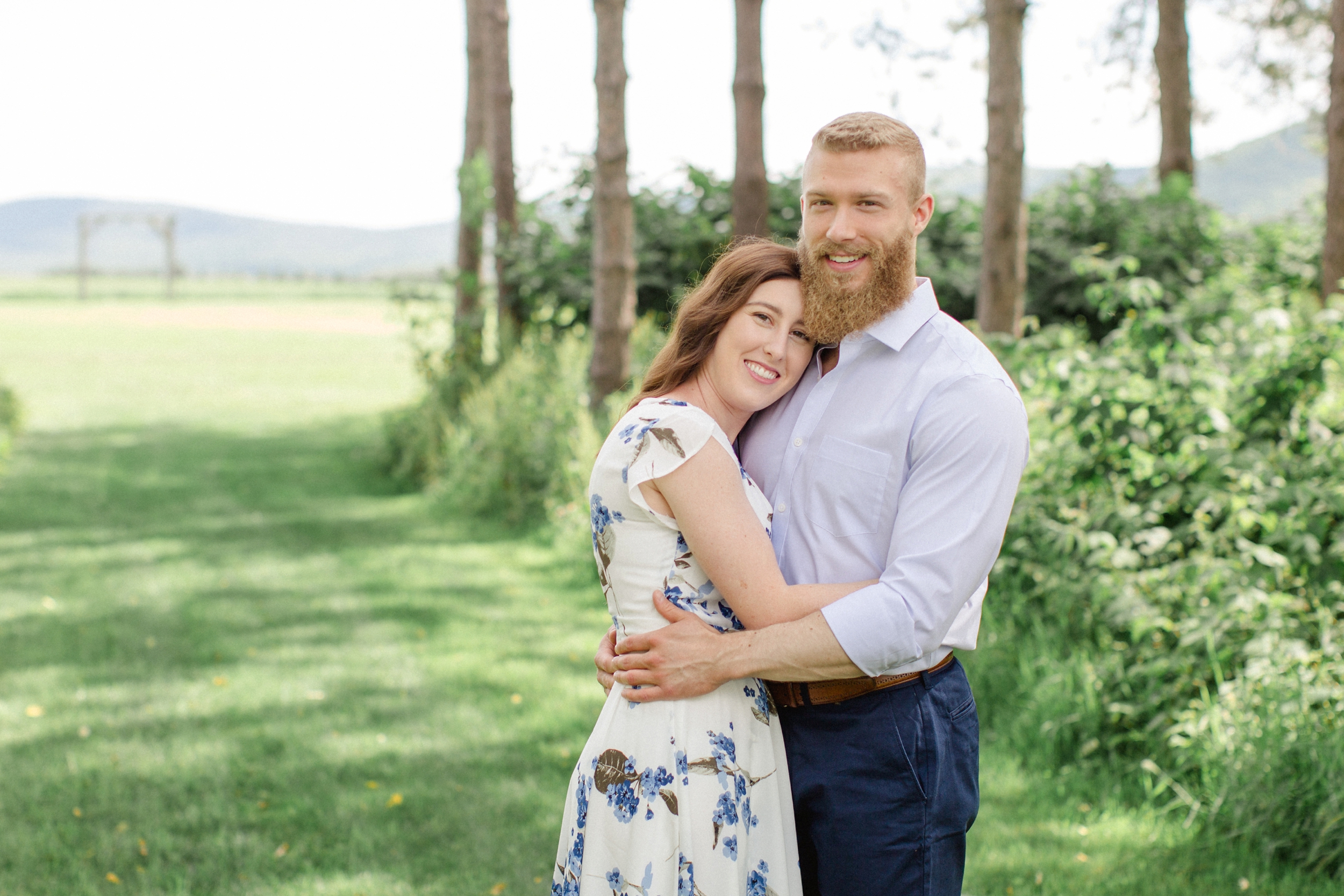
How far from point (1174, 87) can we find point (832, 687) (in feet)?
44.5

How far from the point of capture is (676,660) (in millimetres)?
2207

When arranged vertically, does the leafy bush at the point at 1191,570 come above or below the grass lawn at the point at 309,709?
above

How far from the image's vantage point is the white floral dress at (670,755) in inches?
87.1

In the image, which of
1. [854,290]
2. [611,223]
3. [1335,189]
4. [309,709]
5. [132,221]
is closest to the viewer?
[854,290]

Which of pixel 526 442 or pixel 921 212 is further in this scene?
pixel 526 442

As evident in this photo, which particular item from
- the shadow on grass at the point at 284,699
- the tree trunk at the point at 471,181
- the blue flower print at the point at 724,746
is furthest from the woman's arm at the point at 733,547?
the tree trunk at the point at 471,181

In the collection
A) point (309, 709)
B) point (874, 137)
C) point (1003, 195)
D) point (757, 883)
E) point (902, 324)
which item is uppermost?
point (1003, 195)

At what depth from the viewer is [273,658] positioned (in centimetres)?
643

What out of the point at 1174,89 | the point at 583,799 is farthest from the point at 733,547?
the point at 1174,89

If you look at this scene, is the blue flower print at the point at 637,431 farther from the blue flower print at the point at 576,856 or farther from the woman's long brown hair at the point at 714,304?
the blue flower print at the point at 576,856

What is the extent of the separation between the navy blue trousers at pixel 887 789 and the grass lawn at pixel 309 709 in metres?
1.71

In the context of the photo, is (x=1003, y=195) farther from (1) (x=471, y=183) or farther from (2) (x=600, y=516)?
(1) (x=471, y=183)

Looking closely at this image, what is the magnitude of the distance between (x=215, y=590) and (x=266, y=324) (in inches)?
1750

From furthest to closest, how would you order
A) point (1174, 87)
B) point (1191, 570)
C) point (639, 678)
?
1. point (1174, 87)
2. point (1191, 570)
3. point (639, 678)
